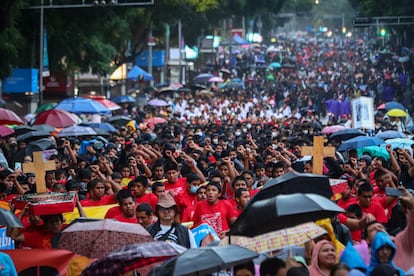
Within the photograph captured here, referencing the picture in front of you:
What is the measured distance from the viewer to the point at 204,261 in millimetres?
7324

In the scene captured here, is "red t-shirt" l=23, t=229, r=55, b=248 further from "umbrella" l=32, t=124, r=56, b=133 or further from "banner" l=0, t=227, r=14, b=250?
"umbrella" l=32, t=124, r=56, b=133

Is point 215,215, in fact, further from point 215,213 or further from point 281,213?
point 281,213

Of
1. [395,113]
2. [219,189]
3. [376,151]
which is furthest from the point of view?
[395,113]

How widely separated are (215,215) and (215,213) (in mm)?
30

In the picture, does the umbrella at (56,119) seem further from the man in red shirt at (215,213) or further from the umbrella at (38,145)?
the man in red shirt at (215,213)

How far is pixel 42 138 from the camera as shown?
20906 millimetres

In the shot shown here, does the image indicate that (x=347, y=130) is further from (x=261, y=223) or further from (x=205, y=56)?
(x=205, y=56)

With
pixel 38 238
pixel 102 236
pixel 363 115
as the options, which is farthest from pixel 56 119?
pixel 102 236

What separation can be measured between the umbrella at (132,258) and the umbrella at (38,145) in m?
11.1

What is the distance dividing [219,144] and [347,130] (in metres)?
3.48

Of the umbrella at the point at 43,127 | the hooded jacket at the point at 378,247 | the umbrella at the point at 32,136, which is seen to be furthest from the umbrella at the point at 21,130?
the hooded jacket at the point at 378,247

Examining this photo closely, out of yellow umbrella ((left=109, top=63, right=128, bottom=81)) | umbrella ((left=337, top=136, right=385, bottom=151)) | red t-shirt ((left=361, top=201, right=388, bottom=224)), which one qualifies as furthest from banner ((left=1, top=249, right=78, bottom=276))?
yellow umbrella ((left=109, top=63, right=128, bottom=81))

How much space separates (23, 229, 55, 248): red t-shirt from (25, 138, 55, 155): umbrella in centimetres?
845

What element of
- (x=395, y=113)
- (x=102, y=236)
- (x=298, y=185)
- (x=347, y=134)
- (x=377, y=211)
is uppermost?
(x=298, y=185)
